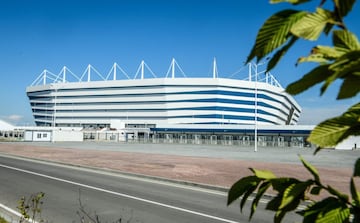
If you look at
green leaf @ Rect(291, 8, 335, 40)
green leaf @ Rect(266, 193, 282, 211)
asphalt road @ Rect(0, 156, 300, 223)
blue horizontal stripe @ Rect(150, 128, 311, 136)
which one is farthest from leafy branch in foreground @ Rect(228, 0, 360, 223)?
blue horizontal stripe @ Rect(150, 128, 311, 136)

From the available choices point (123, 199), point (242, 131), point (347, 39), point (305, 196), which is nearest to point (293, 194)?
point (305, 196)

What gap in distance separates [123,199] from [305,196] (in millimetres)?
11548

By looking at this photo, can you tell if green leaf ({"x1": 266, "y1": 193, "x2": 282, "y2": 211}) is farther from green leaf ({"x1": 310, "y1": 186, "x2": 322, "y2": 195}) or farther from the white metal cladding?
the white metal cladding

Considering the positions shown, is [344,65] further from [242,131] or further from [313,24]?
[242,131]

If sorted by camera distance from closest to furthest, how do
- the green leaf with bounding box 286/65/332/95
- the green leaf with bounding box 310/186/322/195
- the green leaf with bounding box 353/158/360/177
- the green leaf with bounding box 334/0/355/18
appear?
the green leaf with bounding box 334/0/355/18
the green leaf with bounding box 286/65/332/95
the green leaf with bounding box 353/158/360/177
the green leaf with bounding box 310/186/322/195

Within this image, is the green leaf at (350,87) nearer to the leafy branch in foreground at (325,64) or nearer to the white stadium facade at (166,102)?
the leafy branch in foreground at (325,64)

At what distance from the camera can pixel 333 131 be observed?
3.02 ft

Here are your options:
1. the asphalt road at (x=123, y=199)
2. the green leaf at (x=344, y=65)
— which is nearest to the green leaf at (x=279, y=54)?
the green leaf at (x=344, y=65)

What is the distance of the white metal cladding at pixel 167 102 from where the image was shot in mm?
130500

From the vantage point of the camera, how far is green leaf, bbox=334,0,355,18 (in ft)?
2.73

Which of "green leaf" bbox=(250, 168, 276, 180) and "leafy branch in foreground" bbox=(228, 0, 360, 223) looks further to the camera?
"green leaf" bbox=(250, 168, 276, 180)

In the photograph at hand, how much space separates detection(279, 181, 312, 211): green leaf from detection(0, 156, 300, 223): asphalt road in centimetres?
647

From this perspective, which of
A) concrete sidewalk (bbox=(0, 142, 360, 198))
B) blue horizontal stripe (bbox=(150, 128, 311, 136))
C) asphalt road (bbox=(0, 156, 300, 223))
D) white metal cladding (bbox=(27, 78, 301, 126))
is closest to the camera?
asphalt road (bbox=(0, 156, 300, 223))

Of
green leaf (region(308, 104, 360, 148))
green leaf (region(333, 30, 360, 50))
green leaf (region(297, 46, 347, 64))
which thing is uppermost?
green leaf (region(333, 30, 360, 50))
